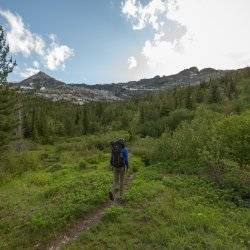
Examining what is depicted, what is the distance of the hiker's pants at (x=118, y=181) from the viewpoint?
18920 mm

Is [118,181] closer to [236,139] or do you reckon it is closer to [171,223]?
[171,223]

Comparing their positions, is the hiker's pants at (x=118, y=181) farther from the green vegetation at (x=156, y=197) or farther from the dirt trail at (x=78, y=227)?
the dirt trail at (x=78, y=227)

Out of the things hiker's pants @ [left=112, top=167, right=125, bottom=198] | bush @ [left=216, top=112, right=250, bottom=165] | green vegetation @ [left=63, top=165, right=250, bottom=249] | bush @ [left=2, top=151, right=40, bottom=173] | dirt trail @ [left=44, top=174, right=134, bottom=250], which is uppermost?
bush @ [left=216, top=112, right=250, bottom=165]

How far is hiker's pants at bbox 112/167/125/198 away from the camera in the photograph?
18920mm

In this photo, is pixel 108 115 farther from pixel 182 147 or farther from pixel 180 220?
pixel 180 220

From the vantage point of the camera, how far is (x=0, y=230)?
1697 cm

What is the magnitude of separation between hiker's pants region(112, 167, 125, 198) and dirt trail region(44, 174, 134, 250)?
2.51 feet

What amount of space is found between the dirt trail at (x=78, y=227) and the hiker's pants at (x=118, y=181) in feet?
2.51

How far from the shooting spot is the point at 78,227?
16.2 metres

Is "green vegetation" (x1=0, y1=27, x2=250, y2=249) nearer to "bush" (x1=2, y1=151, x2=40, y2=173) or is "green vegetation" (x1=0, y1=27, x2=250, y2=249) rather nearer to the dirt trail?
"bush" (x1=2, y1=151, x2=40, y2=173)

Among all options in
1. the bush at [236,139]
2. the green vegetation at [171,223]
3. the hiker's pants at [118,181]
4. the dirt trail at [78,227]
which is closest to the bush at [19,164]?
the hiker's pants at [118,181]

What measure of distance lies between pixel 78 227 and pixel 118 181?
3.89 meters

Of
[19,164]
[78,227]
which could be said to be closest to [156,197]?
[78,227]

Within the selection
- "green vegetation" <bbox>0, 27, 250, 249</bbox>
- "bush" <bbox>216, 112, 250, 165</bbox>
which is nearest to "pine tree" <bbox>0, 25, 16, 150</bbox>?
"green vegetation" <bbox>0, 27, 250, 249</bbox>
